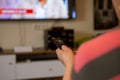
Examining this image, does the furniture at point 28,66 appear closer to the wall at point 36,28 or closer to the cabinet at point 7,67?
the cabinet at point 7,67

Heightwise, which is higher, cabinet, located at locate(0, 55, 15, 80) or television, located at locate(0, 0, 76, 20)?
television, located at locate(0, 0, 76, 20)

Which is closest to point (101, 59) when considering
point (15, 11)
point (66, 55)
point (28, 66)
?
point (66, 55)

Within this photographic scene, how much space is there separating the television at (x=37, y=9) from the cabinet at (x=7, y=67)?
0.62 metres

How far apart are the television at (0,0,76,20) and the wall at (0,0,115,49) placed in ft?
0.37

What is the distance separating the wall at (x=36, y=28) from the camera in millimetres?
3523

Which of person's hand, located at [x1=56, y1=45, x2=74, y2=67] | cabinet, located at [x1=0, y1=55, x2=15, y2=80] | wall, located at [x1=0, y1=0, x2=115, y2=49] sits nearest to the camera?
person's hand, located at [x1=56, y1=45, x2=74, y2=67]

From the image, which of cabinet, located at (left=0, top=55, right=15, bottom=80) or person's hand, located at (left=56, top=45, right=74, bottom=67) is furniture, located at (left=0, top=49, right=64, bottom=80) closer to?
cabinet, located at (left=0, top=55, right=15, bottom=80)

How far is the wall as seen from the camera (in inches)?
139

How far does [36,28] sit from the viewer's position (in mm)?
3627

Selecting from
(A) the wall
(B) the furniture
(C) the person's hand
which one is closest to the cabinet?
(B) the furniture

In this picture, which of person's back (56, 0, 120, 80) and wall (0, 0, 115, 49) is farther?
wall (0, 0, 115, 49)

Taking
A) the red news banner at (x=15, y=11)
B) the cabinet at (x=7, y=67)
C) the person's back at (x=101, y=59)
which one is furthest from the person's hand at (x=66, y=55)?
the red news banner at (x=15, y=11)

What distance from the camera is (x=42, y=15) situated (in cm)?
356

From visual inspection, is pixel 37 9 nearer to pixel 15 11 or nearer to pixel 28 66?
pixel 15 11
